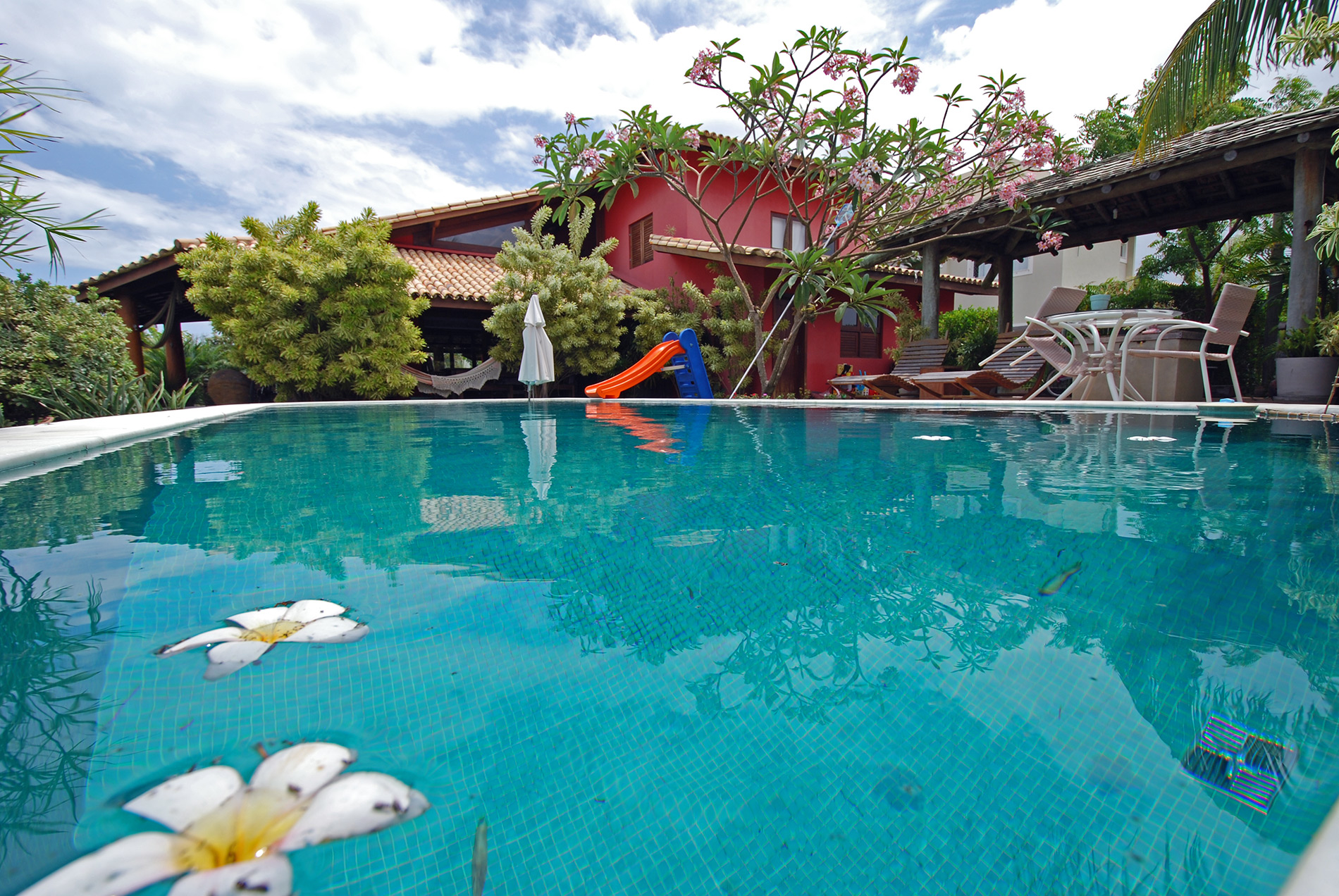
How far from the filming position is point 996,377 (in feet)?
30.7

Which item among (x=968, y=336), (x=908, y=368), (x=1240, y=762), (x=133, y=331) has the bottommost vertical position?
(x=1240, y=762)

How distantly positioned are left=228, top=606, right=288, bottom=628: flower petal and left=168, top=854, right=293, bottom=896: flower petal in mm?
824

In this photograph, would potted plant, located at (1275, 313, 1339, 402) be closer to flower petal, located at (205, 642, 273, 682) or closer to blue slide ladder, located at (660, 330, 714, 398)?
blue slide ladder, located at (660, 330, 714, 398)

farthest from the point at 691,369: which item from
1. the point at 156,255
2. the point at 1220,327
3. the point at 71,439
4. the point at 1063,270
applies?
the point at 1063,270

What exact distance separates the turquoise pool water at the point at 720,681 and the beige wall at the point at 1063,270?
851 inches

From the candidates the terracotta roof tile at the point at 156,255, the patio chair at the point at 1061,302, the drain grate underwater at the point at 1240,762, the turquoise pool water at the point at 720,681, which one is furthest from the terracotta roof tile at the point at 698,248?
the drain grate underwater at the point at 1240,762

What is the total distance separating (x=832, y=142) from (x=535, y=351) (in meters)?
5.92

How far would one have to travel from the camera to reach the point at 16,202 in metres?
4.37

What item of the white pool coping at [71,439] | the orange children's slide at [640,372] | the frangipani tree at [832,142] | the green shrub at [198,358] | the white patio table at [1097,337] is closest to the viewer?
the white pool coping at [71,439]

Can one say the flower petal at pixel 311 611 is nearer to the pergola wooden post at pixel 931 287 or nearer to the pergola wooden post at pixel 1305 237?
the pergola wooden post at pixel 1305 237

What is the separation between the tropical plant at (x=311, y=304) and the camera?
434 inches

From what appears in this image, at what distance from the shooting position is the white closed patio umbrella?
437 inches

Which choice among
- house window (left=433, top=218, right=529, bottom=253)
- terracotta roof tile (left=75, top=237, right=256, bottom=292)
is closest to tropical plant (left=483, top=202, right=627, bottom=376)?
house window (left=433, top=218, right=529, bottom=253)

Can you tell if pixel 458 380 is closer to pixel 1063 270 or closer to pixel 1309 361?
pixel 1309 361
